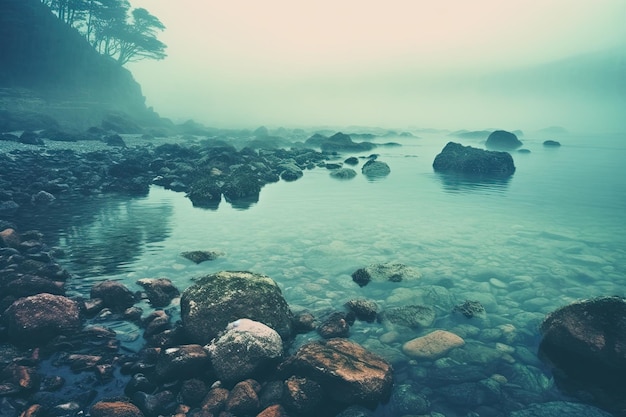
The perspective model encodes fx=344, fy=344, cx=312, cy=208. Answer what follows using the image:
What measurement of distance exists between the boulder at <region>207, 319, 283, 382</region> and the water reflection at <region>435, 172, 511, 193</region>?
79.9ft

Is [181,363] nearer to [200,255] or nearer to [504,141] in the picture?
[200,255]

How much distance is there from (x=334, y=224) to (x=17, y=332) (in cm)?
1239

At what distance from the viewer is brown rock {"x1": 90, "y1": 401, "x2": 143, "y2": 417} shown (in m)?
4.88

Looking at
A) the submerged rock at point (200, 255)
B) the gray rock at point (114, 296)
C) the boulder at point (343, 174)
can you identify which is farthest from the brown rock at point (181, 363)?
the boulder at point (343, 174)

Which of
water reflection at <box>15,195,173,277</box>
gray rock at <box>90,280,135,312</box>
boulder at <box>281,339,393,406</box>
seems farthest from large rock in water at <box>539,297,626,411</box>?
water reflection at <box>15,195,173,277</box>

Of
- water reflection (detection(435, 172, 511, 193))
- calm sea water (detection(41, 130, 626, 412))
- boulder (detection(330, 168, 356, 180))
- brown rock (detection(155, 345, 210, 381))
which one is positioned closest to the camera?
brown rock (detection(155, 345, 210, 381))

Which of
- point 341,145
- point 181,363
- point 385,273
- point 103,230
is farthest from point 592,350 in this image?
point 341,145

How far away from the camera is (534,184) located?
31.3m

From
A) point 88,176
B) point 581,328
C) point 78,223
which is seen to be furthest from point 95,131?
point 581,328

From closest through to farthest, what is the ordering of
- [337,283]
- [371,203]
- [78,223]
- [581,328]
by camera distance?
[581,328]
[337,283]
[78,223]
[371,203]

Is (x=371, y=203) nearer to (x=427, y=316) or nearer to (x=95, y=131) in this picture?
(x=427, y=316)

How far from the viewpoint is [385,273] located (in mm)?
10750

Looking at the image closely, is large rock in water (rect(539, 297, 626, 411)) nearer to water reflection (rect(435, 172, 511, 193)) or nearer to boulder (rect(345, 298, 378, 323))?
boulder (rect(345, 298, 378, 323))

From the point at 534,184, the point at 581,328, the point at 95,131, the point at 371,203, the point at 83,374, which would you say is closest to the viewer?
the point at 83,374
